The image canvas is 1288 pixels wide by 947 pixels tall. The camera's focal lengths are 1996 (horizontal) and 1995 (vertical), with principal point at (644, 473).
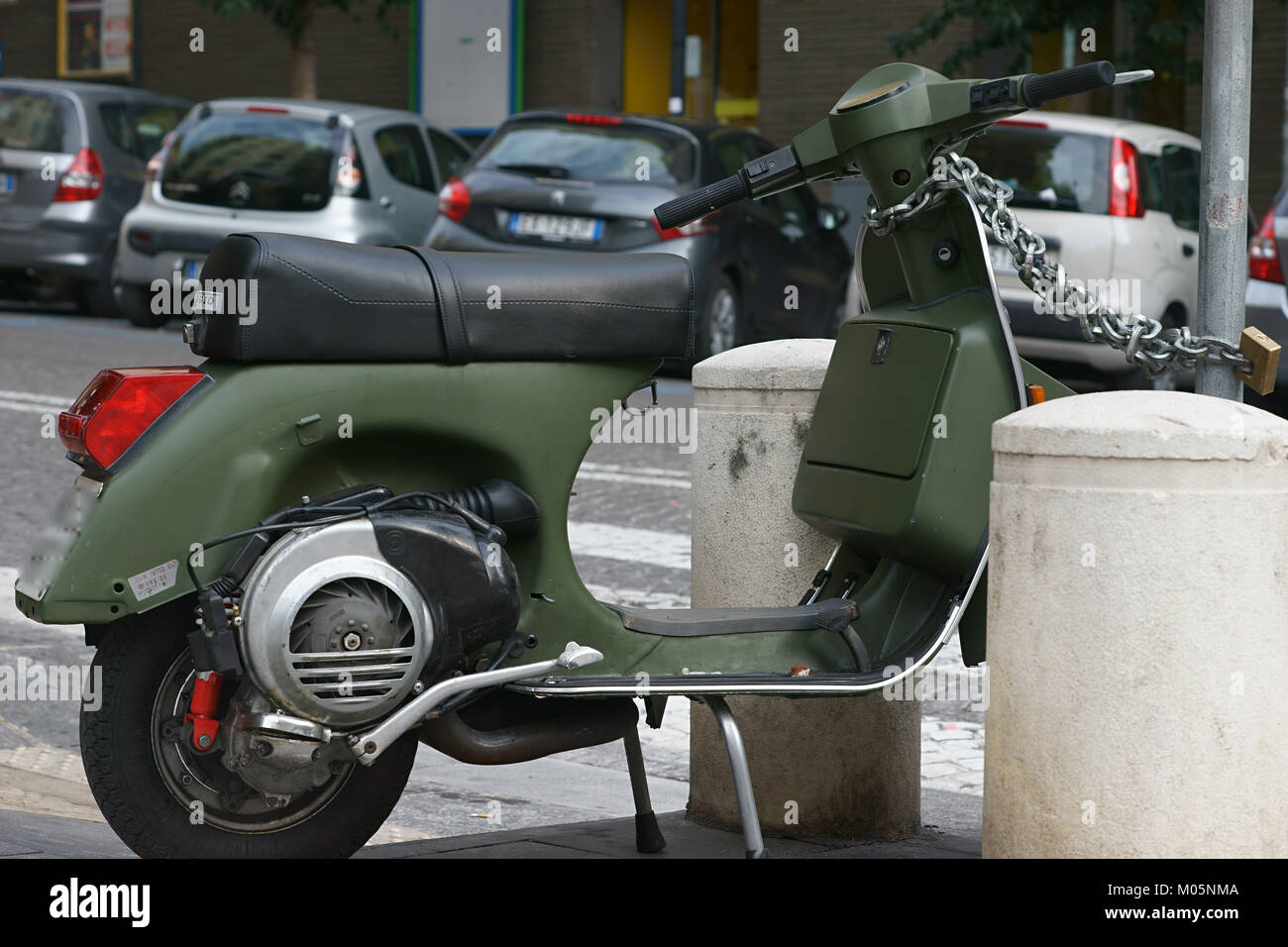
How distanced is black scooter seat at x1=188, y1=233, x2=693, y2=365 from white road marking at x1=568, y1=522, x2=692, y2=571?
11.6 ft

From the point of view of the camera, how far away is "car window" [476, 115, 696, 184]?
465 inches

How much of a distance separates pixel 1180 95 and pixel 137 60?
13.8 metres

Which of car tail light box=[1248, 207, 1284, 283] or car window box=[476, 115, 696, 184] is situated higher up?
car window box=[476, 115, 696, 184]

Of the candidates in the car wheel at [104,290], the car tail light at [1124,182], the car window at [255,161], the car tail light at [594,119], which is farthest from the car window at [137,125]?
the car tail light at [1124,182]

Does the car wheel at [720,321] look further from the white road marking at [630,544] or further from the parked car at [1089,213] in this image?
the white road marking at [630,544]

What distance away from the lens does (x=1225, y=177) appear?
3590 millimetres

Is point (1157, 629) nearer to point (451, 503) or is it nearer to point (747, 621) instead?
point (747, 621)

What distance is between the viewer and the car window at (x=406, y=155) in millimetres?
14008

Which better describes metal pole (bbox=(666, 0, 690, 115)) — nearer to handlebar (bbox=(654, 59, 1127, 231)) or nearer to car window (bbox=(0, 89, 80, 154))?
car window (bbox=(0, 89, 80, 154))

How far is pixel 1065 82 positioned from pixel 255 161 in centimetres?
1072

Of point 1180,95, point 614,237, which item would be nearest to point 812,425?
point 614,237

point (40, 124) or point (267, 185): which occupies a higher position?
point (40, 124)

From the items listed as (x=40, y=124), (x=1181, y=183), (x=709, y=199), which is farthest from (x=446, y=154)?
(x=709, y=199)

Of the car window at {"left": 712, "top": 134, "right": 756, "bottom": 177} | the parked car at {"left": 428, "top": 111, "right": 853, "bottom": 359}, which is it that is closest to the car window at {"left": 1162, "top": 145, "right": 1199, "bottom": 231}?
the parked car at {"left": 428, "top": 111, "right": 853, "bottom": 359}
